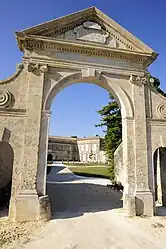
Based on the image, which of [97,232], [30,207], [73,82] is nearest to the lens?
[97,232]

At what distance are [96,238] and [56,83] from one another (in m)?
5.11

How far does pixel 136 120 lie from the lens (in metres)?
7.59

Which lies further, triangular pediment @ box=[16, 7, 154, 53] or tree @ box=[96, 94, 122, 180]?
tree @ box=[96, 94, 122, 180]

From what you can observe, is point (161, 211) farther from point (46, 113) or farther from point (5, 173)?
point (5, 173)

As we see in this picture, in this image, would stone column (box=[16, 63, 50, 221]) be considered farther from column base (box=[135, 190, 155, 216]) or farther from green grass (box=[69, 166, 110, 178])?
green grass (box=[69, 166, 110, 178])

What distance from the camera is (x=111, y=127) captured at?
15.7 metres

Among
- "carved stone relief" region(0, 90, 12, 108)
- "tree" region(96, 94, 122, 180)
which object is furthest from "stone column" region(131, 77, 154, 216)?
"tree" region(96, 94, 122, 180)

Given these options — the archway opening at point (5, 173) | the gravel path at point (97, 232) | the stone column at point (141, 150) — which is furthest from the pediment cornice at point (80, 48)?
the gravel path at point (97, 232)

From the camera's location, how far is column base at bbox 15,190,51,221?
19.6 ft

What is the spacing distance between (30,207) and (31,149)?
5.83 feet

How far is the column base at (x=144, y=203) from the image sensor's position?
6.79 metres

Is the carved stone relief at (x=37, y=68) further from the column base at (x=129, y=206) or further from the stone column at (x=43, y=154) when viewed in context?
the column base at (x=129, y=206)

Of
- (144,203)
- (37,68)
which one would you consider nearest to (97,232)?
(144,203)

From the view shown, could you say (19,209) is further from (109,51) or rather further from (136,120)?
(109,51)
